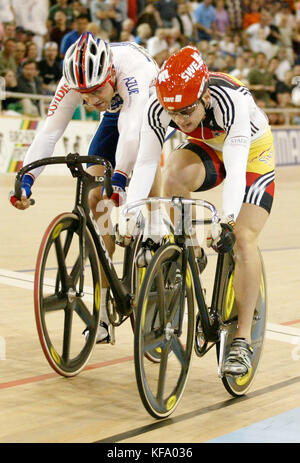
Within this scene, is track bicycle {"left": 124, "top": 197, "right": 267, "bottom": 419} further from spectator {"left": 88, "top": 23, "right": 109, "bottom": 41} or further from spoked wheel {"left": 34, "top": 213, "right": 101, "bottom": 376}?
spectator {"left": 88, "top": 23, "right": 109, "bottom": 41}

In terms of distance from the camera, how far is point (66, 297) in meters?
3.22

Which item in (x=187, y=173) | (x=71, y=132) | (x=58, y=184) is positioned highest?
(x=187, y=173)

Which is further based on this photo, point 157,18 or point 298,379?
point 157,18

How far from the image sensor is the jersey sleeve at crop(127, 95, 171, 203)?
3051 mm

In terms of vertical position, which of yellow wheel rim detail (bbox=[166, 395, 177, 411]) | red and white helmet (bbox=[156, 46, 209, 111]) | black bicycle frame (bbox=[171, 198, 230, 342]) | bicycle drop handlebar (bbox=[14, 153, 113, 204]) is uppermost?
red and white helmet (bbox=[156, 46, 209, 111])

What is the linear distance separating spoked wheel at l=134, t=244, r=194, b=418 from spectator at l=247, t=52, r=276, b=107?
457 inches

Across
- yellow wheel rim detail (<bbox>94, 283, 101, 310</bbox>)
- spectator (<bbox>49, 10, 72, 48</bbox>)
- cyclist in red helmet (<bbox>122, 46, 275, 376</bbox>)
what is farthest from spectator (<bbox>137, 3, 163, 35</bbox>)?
yellow wheel rim detail (<bbox>94, 283, 101, 310</bbox>)

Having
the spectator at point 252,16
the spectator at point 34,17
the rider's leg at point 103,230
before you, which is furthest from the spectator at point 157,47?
the rider's leg at point 103,230

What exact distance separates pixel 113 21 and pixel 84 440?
34.8 feet

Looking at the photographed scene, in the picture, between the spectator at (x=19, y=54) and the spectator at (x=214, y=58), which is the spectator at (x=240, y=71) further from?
the spectator at (x=19, y=54)

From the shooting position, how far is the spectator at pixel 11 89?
1020cm

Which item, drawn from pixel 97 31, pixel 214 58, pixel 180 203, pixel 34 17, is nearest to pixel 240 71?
pixel 214 58
